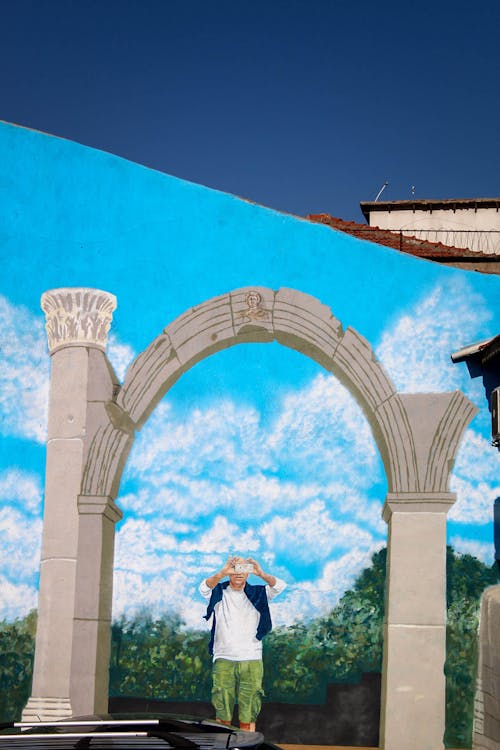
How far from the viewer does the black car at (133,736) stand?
374cm

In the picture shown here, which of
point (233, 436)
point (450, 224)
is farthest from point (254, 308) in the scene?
point (450, 224)

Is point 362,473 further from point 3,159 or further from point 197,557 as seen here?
point 3,159

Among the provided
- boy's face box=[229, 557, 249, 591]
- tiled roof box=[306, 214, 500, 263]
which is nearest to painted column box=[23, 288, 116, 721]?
boy's face box=[229, 557, 249, 591]

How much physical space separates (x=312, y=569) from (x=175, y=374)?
7.32 feet

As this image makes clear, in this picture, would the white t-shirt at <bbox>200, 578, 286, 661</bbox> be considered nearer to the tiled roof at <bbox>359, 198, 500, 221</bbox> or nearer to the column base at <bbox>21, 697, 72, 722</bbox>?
the column base at <bbox>21, 697, 72, 722</bbox>

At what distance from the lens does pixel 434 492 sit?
30.1 feet

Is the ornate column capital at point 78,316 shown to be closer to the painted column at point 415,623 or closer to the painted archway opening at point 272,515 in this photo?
the painted archway opening at point 272,515

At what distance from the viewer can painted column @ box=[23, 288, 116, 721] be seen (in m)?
9.22

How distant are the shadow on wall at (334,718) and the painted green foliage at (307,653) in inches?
3.3

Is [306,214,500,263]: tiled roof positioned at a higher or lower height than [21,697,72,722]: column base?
higher

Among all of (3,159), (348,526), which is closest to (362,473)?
(348,526)

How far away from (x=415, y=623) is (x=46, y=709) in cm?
342

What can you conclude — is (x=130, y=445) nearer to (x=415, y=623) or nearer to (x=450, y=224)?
(x=415, y=623)

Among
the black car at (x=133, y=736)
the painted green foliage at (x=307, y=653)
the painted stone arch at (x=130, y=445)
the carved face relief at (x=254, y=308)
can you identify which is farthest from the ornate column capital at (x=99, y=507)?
the black car at (x=133, y=736)
